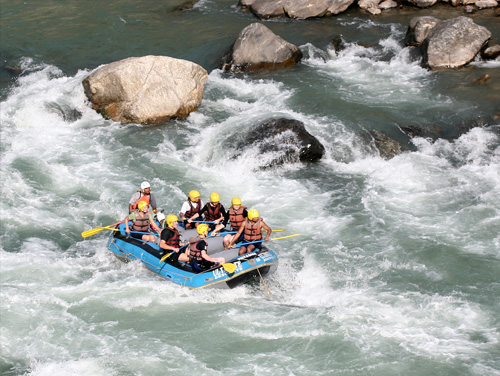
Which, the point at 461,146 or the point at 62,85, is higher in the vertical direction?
the point at 62,85

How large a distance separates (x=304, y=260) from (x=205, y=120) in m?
5.80

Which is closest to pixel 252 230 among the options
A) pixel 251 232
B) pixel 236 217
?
pixel 251 232

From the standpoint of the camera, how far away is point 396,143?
14.0 metres

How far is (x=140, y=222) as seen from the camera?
425 inches

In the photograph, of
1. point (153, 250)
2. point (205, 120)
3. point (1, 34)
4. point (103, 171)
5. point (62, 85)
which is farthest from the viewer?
point (1, 34)

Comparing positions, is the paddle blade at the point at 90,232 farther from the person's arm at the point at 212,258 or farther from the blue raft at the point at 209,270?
the person's arm at the point at 212,258

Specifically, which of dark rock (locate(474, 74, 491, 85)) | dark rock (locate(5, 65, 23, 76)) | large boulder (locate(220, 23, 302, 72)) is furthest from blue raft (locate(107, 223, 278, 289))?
dark rock (locate(5, 65, 23, 76))

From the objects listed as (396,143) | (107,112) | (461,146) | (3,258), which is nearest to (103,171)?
(107,112)

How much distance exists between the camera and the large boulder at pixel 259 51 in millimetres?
17453

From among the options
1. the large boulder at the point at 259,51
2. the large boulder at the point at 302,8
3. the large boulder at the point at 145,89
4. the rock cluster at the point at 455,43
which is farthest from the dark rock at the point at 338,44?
the large boulder at the point at 145,89

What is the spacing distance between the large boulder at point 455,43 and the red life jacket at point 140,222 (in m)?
9.74

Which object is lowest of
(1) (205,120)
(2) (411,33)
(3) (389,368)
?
(3) (389,368)

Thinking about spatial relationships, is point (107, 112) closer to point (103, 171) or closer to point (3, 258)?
point (103, 171)

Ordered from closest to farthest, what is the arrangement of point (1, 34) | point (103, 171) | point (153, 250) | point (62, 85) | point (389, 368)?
point (389, 368) < point (153, 250) < point (103, 171) < point (62, 85) < point (1, 34)
